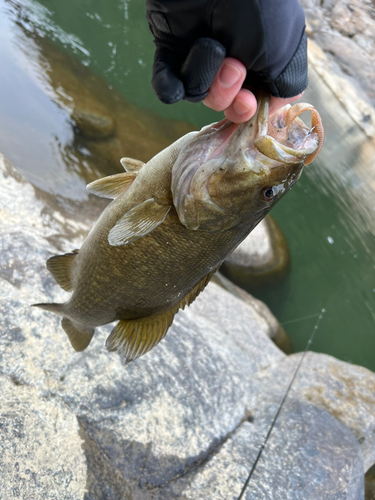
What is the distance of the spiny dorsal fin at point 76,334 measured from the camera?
266 cm

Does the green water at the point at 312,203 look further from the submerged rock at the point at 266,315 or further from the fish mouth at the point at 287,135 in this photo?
the fish mouth at the point at 287,135

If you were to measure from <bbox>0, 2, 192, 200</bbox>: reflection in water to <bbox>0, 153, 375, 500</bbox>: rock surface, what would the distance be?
73.8 inches

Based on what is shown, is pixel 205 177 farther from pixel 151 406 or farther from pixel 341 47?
pixel 341 47

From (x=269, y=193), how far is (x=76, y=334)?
1.78 m

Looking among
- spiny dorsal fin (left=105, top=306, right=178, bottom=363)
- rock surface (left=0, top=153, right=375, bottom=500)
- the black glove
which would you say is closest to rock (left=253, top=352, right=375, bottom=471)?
rock surface (left=0, top=153, right=375, bottom=500)

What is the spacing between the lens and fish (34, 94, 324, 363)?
1.54 m

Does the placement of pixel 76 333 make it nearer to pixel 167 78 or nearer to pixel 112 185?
pixel 112 185

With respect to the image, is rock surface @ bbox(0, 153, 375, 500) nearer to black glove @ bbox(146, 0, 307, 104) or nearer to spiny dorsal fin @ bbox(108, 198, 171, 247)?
spiny dorsal fin @ bbox(108, 198, 171, 247)

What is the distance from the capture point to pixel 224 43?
4.28 feet

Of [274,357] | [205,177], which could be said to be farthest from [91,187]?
[274,357]

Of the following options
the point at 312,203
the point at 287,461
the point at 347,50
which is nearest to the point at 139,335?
the point at 287,461

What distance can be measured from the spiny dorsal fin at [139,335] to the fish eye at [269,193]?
0.87 metres

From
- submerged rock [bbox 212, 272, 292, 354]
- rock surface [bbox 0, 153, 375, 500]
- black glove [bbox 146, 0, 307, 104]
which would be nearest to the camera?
black glove [bbox 146, 0, 307, 104]

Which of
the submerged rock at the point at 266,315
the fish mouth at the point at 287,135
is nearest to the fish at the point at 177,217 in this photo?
the fish mouth at the point at 287,135
